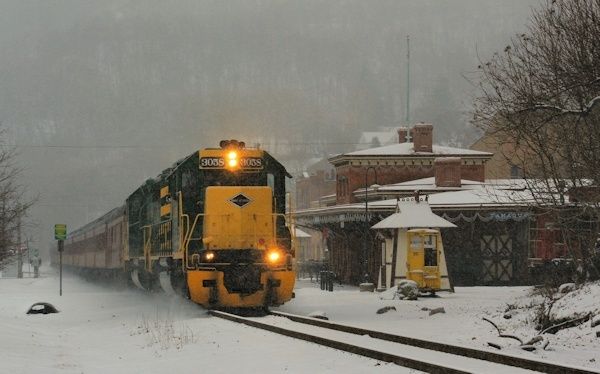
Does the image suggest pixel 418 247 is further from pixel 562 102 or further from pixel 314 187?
pixel 314 187

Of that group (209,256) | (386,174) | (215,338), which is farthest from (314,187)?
(215,338)

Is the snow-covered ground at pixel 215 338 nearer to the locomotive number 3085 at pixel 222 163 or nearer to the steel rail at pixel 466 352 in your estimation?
the steel rail at pixel 466 352

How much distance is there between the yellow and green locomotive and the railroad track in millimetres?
2141

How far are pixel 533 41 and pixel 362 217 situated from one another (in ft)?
79.8

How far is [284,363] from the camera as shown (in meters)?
11.9

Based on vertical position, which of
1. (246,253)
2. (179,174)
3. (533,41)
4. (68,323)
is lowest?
(68,323)

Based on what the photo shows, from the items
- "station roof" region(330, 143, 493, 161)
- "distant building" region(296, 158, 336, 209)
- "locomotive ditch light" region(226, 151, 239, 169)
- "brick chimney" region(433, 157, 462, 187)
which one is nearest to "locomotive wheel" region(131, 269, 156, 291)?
"locomotive ditch light" region(226, 151, 239, 169)

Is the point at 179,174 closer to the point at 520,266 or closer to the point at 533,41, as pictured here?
the point at 533,41

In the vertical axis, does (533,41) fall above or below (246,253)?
above

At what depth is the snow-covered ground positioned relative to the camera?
12203mm

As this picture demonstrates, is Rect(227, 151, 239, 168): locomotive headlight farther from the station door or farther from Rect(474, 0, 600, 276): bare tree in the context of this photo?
the station door

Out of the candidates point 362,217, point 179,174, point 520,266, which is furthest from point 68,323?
point 520,266

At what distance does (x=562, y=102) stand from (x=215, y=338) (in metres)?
9.70

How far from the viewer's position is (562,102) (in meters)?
19.7
